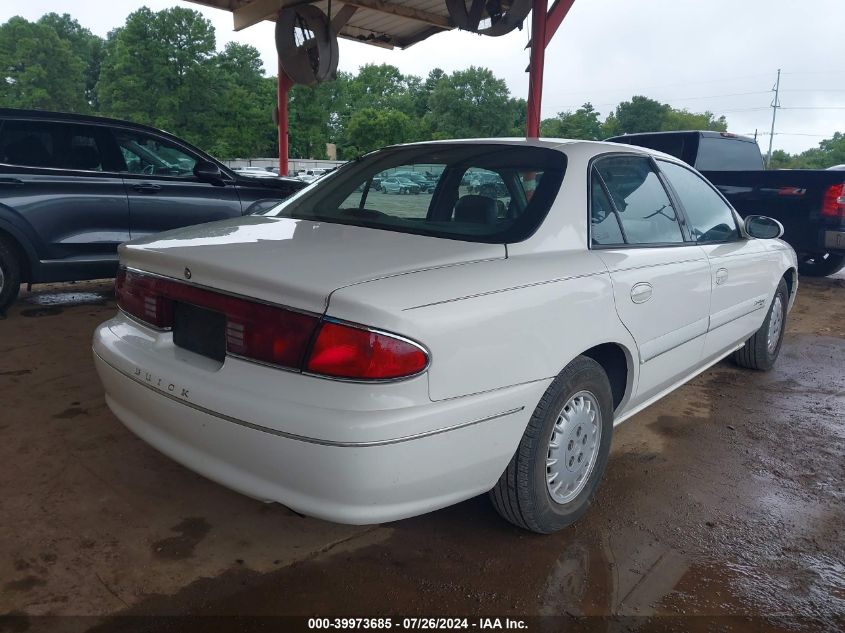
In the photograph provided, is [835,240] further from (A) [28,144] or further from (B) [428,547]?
Answer: (A) [28,144]

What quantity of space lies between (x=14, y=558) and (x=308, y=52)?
29.1 ft

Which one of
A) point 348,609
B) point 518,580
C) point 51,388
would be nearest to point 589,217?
point 518,580

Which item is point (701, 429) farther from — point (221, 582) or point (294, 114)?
point (294, 114)

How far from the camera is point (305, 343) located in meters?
1.86

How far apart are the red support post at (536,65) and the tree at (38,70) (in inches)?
2719

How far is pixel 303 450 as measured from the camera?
1838mm

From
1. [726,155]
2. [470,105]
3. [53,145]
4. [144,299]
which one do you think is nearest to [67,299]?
[53,145]

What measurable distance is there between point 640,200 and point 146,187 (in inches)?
177

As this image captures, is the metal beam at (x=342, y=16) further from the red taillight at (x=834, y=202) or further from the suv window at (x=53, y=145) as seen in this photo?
the red taillight at (x=834, y=202)

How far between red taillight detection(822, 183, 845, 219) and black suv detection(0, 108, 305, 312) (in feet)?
20.2

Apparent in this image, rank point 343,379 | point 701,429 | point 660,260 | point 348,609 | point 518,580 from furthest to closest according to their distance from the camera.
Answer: point 701,429
point 660,260
point 518,580
point 348,609
point 343,379

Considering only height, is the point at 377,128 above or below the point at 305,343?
above

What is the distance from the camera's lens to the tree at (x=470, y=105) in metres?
58.0

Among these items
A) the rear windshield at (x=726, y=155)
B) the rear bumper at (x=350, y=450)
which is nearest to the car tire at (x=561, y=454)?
the rear bumper at (x=350, y=450)
